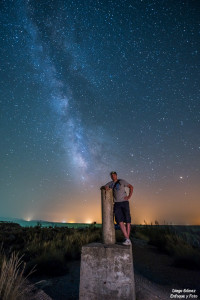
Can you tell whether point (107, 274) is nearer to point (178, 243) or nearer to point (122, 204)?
point (122, 204)

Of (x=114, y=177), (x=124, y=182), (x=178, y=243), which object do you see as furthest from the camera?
(x=178, y=243)

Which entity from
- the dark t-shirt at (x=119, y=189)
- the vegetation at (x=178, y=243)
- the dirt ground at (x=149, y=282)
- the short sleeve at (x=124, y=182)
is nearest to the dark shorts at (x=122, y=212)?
the dark t-shirt at (x=119, y=189)

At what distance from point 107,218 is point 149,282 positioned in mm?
2530

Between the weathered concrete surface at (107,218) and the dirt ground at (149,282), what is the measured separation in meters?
1.35

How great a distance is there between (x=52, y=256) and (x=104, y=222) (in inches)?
141

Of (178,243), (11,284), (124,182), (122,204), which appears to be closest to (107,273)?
(122,204)

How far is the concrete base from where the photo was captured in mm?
3494

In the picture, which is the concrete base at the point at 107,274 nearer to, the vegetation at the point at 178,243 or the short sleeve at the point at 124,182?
the short sleeve at the point at 124,182

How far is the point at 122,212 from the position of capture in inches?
185

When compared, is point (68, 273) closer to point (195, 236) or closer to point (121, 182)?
point (121, 182)

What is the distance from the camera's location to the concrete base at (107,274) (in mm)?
3494

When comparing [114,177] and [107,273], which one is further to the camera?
[114,177]

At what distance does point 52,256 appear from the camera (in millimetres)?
6469

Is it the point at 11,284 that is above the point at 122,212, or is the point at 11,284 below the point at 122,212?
below
